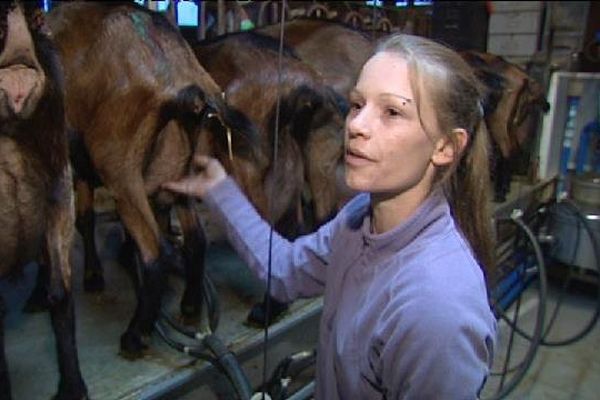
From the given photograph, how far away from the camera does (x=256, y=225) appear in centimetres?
144

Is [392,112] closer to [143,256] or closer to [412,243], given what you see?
[412,243]

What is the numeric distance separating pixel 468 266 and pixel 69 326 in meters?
1.45

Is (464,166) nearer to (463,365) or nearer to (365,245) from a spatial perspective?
(365,245)

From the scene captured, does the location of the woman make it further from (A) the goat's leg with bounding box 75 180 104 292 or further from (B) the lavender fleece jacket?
(A) the goat's leg with bounding box 75 180 104 292

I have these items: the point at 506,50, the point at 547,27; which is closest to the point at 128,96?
the point at 506,50

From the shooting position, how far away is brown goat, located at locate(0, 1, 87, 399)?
5.13ft

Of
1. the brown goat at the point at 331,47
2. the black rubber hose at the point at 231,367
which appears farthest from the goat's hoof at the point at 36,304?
the brown goat at the point at 331,47

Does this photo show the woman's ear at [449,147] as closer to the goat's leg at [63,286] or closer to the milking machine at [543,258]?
the goat's leg at [63,286]

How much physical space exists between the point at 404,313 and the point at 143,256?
162 centimetres

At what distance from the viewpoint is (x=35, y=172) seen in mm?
1781

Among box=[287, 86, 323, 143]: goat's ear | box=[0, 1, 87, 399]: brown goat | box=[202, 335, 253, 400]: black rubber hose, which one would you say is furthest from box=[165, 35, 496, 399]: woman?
box=[287, 86, 323, 143]: goat's ear

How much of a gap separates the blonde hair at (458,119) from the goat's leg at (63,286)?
1263 mm

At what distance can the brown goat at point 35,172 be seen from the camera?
1.56m

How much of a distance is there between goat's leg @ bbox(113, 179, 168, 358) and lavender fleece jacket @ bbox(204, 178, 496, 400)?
3.84ft
